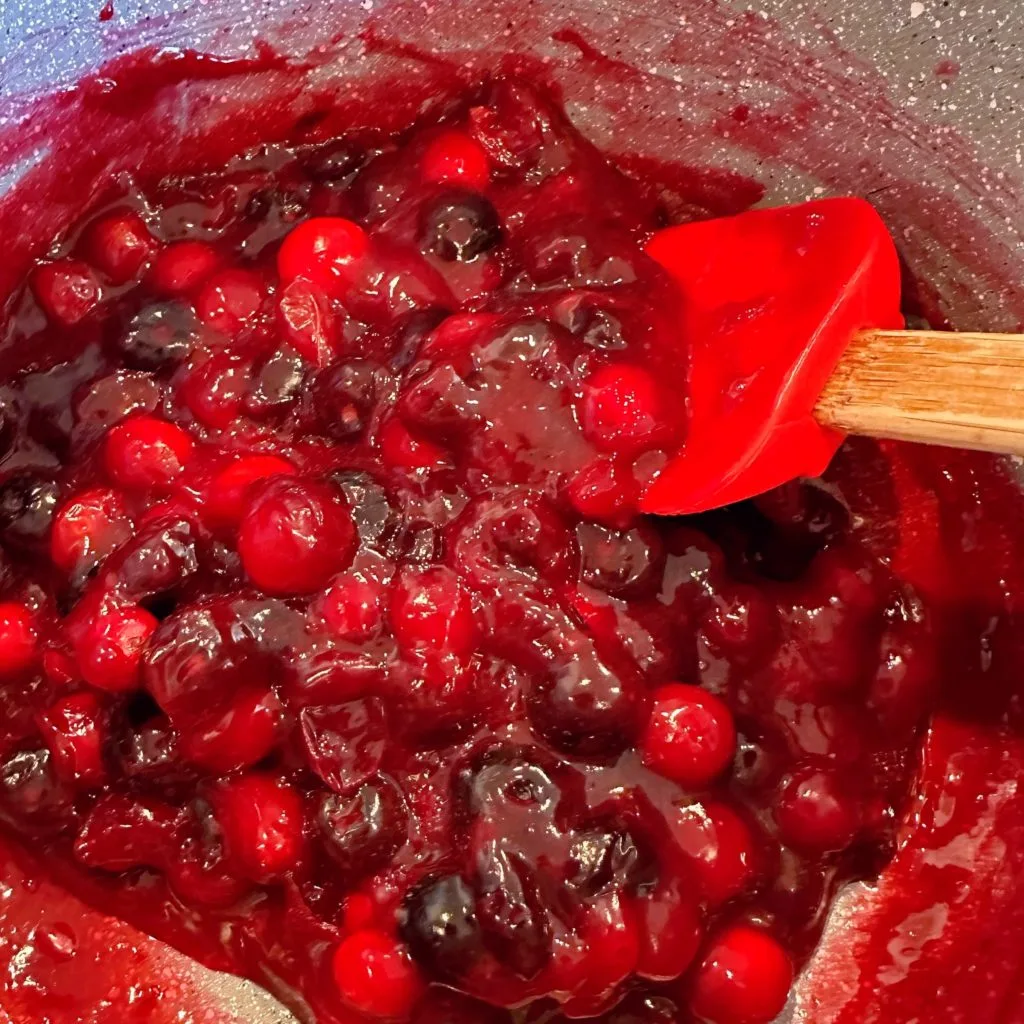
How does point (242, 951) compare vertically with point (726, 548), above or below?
below

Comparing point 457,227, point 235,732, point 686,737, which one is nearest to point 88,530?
point 235,732

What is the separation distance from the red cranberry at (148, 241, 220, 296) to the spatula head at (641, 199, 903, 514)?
0.67 meters

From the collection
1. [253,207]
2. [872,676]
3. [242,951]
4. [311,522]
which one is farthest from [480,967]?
[253,207]

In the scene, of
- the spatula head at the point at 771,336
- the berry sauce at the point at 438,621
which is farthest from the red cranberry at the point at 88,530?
the spatula head at the point at 771,336

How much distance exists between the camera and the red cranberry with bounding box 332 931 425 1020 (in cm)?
118

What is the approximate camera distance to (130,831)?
1290mm

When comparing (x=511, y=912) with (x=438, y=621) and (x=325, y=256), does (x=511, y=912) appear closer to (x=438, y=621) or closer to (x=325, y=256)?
(x=438, y=621)

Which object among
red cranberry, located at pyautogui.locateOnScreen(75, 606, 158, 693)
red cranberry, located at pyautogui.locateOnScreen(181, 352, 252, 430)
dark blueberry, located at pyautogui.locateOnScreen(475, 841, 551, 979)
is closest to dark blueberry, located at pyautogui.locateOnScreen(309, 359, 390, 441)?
red cranberry, located at pyautogui.locateOnScreen(181, 352, 252, 430)

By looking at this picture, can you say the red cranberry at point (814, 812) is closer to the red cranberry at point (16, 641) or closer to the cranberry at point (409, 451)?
the cranberry at point (409, 451)

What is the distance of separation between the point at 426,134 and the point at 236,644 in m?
0.83

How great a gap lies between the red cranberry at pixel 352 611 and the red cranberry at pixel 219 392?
12.6 inches

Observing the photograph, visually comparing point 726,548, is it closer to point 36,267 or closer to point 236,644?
point 236,644

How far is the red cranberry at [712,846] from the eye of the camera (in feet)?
3.99

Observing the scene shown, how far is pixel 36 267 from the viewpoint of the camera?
1475 millimetres
